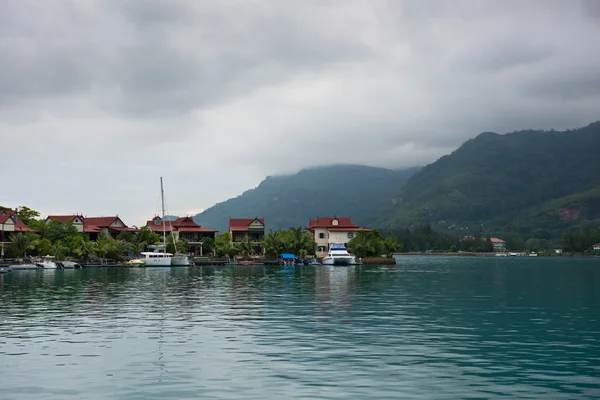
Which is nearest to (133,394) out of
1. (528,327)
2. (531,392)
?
(531,392)

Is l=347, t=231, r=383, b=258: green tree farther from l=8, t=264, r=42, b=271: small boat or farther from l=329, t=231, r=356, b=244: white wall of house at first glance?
l=8, t=264, r=42, b=271: small boat

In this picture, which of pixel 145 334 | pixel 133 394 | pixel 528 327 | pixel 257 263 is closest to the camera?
pixel 133 394

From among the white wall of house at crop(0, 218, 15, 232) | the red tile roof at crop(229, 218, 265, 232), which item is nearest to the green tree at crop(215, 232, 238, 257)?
the red tile roof at crop(229, 218, 265, 232)

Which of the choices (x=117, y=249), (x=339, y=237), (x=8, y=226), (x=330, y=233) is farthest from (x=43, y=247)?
(x=339, y=237)

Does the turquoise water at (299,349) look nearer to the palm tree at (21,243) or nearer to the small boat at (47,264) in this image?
the small boat at (47,264)

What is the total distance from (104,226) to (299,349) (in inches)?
6659

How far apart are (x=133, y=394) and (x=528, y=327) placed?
26.1 meters

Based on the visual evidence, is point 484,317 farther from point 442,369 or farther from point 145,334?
point 145,334

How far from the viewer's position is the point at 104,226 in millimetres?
188125

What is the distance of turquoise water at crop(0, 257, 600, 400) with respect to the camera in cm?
2236

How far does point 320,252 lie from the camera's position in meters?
183

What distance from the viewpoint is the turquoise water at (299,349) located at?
73.4 feet

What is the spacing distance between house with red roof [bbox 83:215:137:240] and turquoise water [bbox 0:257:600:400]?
438ft

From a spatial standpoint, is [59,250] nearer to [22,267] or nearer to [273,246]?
[22,267]
